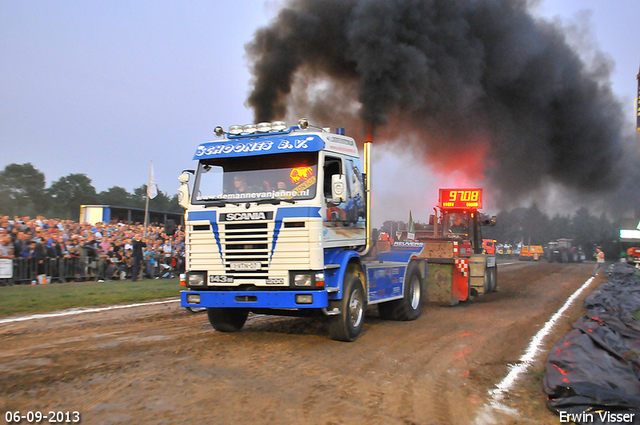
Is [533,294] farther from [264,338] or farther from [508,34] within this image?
[264,338]

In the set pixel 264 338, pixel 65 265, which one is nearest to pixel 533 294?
pixel 264 338

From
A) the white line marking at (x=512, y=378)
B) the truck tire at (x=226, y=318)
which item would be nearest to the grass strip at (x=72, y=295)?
the truck tire at (x=226, y=318)

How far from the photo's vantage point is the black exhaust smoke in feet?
40.3

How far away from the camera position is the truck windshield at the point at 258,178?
7.02m

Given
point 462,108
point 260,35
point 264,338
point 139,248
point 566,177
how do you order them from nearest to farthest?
point 264,338
point 260,35
point 462,108
point 139,248
point 566,177

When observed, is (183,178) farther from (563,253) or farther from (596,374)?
(563,253)

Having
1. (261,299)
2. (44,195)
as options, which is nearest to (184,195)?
(261,299)

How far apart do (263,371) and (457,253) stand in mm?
7496

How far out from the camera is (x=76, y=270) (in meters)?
16.6

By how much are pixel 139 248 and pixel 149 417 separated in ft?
46.6

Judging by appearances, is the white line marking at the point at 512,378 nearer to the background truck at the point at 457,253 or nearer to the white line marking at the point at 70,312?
the background truck at the point at 457,253

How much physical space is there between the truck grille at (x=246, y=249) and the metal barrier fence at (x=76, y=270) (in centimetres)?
1052

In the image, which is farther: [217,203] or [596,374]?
[217,203]

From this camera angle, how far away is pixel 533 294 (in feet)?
49.8
